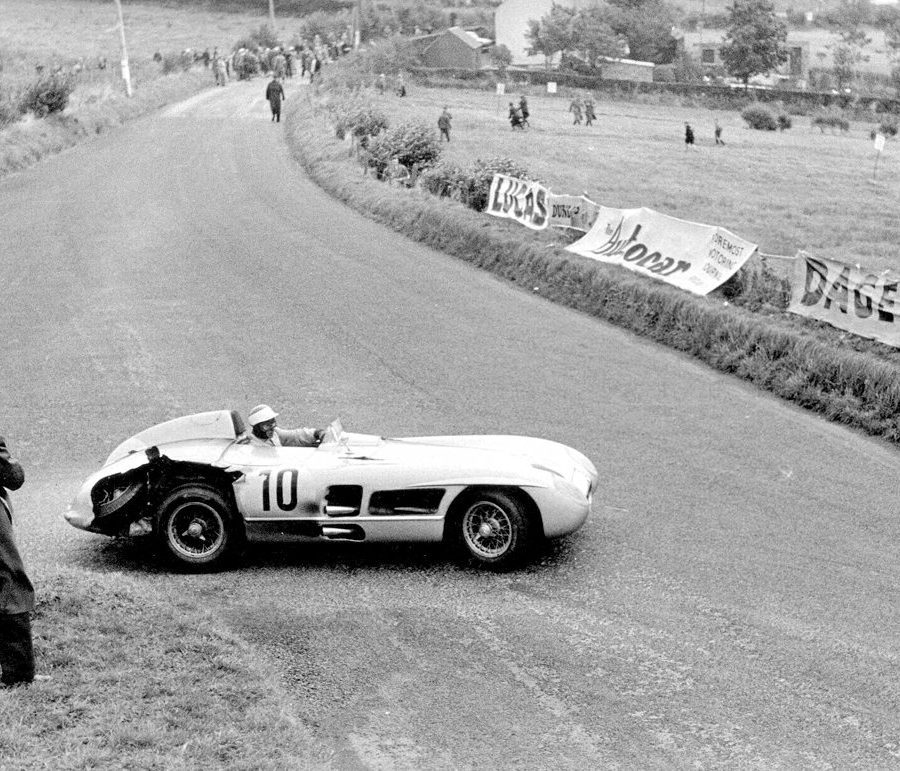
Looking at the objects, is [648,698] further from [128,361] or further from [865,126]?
[865,126]

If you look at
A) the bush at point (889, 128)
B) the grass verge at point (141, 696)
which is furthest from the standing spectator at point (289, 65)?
the grass verge at point (141, 696)

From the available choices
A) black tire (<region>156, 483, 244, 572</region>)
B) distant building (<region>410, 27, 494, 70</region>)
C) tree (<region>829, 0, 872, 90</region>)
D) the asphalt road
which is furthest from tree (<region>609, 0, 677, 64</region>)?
black tire (<region>156, 483, 244, 572</region>)

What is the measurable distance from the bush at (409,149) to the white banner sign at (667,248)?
9904 millimetres

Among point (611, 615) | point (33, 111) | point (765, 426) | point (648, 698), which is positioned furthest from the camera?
point (33, 111)

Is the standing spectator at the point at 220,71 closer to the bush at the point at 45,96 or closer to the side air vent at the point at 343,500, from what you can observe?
the bush at the point at 45,96

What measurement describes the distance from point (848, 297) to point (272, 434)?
356 inches

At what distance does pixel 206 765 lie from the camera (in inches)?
251

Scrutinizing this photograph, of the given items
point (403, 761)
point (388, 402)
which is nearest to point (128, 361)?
point (388, 402)

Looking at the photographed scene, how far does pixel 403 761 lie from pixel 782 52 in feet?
343

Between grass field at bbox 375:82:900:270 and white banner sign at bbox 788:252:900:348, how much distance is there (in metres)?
8.52

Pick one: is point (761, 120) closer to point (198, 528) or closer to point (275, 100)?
point (275, 100)

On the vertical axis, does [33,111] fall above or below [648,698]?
above

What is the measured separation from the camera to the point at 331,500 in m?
9.67

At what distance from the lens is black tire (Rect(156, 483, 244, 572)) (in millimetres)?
9625
